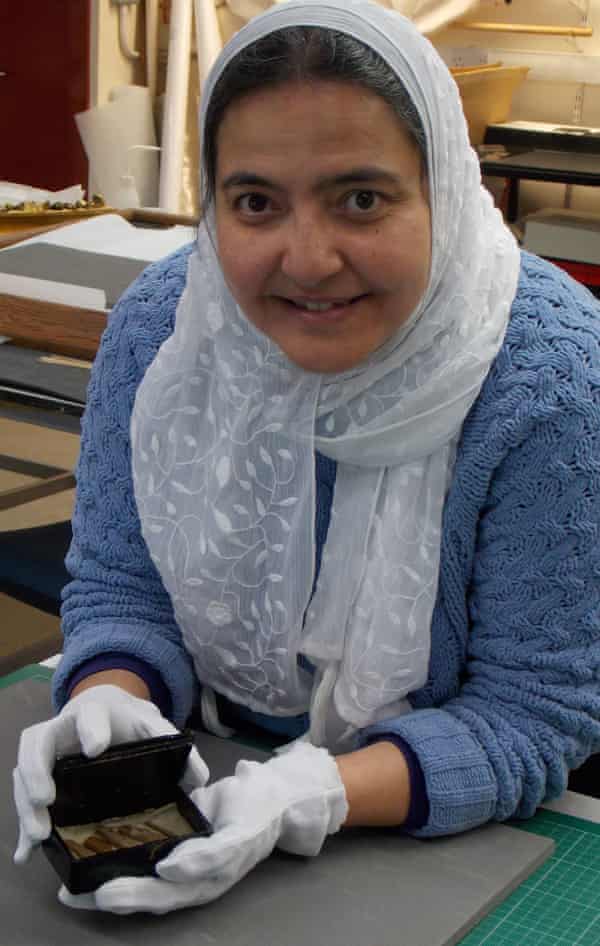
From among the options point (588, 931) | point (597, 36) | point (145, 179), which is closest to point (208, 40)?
point (145, 179)

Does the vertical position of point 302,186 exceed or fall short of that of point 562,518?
it exceeds it

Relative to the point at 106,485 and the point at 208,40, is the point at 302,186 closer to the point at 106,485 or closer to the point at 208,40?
the point at 106,485


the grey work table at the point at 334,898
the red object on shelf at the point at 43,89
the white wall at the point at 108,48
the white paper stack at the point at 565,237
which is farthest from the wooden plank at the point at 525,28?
the grey work table at the point at 334,898

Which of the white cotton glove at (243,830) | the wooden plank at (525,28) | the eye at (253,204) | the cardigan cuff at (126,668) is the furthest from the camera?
the wooden plank at (525,28)

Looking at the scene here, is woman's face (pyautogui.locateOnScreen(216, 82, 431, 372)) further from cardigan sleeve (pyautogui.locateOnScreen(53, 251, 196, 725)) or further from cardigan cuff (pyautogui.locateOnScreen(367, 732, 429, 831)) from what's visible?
cardigan cuff (pyautogui.locateOnScreen(367, 732, 429, 831))

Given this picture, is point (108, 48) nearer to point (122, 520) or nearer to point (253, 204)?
point (122, 520)

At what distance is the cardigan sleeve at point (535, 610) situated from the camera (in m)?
1.18

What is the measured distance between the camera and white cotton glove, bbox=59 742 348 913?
40.1 inches

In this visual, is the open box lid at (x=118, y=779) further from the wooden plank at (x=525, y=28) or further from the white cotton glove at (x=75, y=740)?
the wooden plank at (x=525, y=28)

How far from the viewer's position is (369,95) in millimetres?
1087

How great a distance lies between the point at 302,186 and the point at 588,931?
2.06ft

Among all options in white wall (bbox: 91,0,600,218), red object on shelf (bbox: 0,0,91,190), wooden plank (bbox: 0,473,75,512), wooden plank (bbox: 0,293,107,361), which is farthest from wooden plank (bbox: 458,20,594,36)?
wooden plank (bbox: 0,473,75,512)

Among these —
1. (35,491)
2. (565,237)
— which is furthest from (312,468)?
(565,237)

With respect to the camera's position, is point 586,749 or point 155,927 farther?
point 586,749
